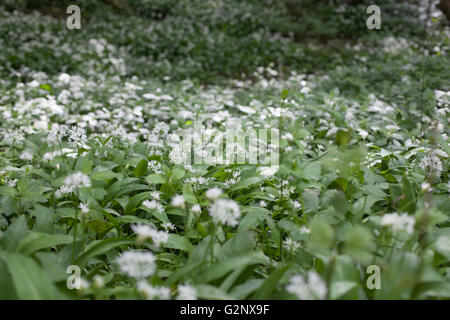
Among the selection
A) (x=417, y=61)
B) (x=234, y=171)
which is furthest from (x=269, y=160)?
(x=417, y=61)

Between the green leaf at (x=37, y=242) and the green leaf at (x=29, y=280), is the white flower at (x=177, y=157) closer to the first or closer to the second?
the green leaf at (x=37, y=242)

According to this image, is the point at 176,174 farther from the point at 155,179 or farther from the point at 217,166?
the point at 217,166

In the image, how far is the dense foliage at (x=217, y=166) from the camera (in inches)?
47.5

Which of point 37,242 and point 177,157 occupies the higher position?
point 177,157

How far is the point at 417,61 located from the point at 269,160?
214 inches

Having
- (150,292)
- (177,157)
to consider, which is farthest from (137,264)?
(177,157)

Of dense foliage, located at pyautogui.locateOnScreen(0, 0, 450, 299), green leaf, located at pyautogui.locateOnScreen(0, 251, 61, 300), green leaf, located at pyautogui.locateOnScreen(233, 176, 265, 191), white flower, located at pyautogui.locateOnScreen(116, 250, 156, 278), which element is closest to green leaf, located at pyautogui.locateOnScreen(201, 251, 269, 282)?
dense foliage, located at pyautogui.locateOnScreen(0, 0, 450, 299)

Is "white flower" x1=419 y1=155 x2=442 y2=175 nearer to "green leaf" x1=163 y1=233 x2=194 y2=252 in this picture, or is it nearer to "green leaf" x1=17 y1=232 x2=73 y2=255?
"green leaf" x1=163 y1=233 x2=194 y2=252

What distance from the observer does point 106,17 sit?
10.1 metres

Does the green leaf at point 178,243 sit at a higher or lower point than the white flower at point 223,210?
lower

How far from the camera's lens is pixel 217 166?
2.44 m

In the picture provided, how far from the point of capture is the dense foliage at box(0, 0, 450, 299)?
3.96 ft

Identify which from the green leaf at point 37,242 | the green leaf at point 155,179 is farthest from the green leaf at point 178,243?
the green leaf at point 37,242
